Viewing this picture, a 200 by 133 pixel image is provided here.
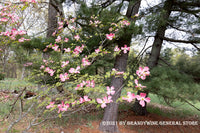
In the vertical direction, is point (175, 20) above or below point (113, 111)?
A: above

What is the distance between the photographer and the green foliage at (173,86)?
1743 mm

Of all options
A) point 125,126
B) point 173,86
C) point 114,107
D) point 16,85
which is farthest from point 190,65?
point 16,85

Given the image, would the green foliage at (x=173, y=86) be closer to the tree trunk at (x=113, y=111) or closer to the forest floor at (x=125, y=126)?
the tree trunk at (x=113, y=111)

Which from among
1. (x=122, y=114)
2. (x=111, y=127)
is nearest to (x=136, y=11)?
(x=111, y=127)

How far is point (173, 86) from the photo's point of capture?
1.87 m

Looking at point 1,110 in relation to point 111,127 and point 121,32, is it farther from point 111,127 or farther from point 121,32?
point 121,32

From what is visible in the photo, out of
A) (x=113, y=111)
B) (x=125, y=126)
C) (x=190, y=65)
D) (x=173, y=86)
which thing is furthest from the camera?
Result: (x=125, y=126)

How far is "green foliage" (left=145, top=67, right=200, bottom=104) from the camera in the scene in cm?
174

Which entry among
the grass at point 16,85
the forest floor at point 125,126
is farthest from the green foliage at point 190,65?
the grass at point 16,85

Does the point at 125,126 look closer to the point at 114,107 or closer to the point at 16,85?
the point at 114,107

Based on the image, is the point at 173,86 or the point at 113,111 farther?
the point at 113,111

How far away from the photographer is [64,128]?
2.52 meters

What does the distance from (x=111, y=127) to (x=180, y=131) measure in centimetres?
189

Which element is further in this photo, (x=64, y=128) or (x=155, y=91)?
(x=64, y=128)
